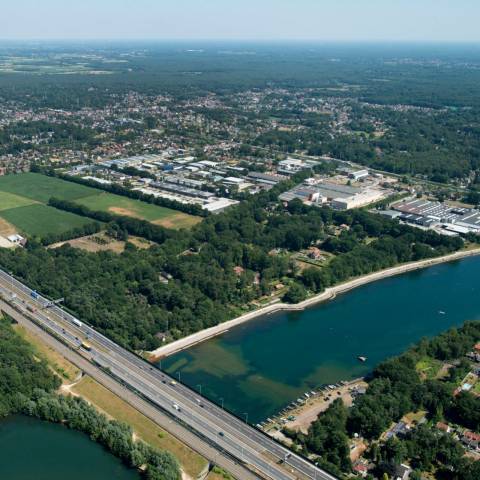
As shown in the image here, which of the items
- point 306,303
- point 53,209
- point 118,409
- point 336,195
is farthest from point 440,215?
point 118,409

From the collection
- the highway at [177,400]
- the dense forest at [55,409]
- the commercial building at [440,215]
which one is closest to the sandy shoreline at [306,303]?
the highway at [177,400]

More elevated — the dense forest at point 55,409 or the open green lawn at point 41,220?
the open green lawn at point 41,220

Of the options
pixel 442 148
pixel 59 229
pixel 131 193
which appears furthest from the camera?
pixel 442 148

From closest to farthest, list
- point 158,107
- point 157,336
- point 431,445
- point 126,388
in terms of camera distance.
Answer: point 431,445 → point 126,388 → point 157,336 → point 158,107

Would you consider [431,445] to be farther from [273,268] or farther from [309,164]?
[309,164]

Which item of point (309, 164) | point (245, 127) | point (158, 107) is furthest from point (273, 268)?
point (158, 107)

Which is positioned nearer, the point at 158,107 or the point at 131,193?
the point at 131,193

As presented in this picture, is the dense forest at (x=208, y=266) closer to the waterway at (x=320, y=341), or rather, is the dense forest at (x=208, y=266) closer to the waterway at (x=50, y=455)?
the waterway at (x=320, y=341)

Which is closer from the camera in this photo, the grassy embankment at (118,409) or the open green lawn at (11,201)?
the grassy embankment at (118,409)
